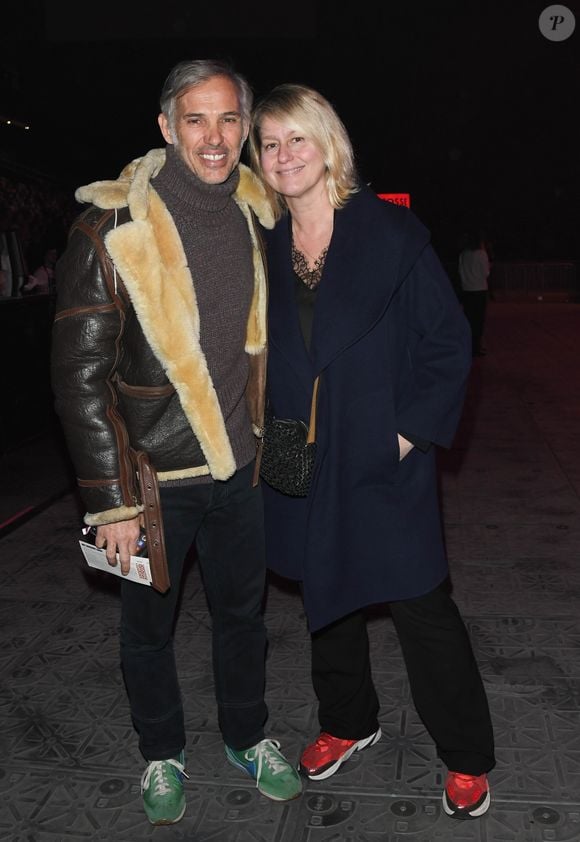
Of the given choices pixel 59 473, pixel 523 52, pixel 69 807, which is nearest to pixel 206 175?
pixel 69 807

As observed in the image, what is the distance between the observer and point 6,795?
309 centimetres

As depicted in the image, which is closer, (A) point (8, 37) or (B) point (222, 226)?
(B) point (222, 226)

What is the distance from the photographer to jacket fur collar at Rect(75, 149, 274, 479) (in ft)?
8.08

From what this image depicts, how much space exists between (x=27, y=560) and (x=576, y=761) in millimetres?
3531

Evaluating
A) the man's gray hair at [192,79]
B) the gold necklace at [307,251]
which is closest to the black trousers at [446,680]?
the gold necklace at [307,251]

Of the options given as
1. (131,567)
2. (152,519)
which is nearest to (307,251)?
(152,519)

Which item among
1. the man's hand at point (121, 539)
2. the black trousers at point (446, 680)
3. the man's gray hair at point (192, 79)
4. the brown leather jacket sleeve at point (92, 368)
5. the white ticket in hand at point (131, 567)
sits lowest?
the black trousers at point (446, 680)

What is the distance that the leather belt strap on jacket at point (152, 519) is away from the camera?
2.59 meters

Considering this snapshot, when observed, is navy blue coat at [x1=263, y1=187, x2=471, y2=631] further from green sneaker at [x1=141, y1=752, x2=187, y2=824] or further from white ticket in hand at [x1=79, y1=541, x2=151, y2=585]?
green sneaker at [x1=141, y1=752, x2=187, y2=824]

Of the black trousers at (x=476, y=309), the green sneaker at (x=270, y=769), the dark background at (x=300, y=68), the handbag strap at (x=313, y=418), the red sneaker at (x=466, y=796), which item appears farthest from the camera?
the black trousers at (x=476, y=309)

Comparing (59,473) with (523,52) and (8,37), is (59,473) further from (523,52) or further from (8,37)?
(523,52)

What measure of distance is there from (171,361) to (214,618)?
1010 millimetres

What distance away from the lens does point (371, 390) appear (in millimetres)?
2672

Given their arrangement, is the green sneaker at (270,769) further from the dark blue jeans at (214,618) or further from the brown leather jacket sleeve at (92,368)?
the brown leather jacket sleeve at (92,368)
